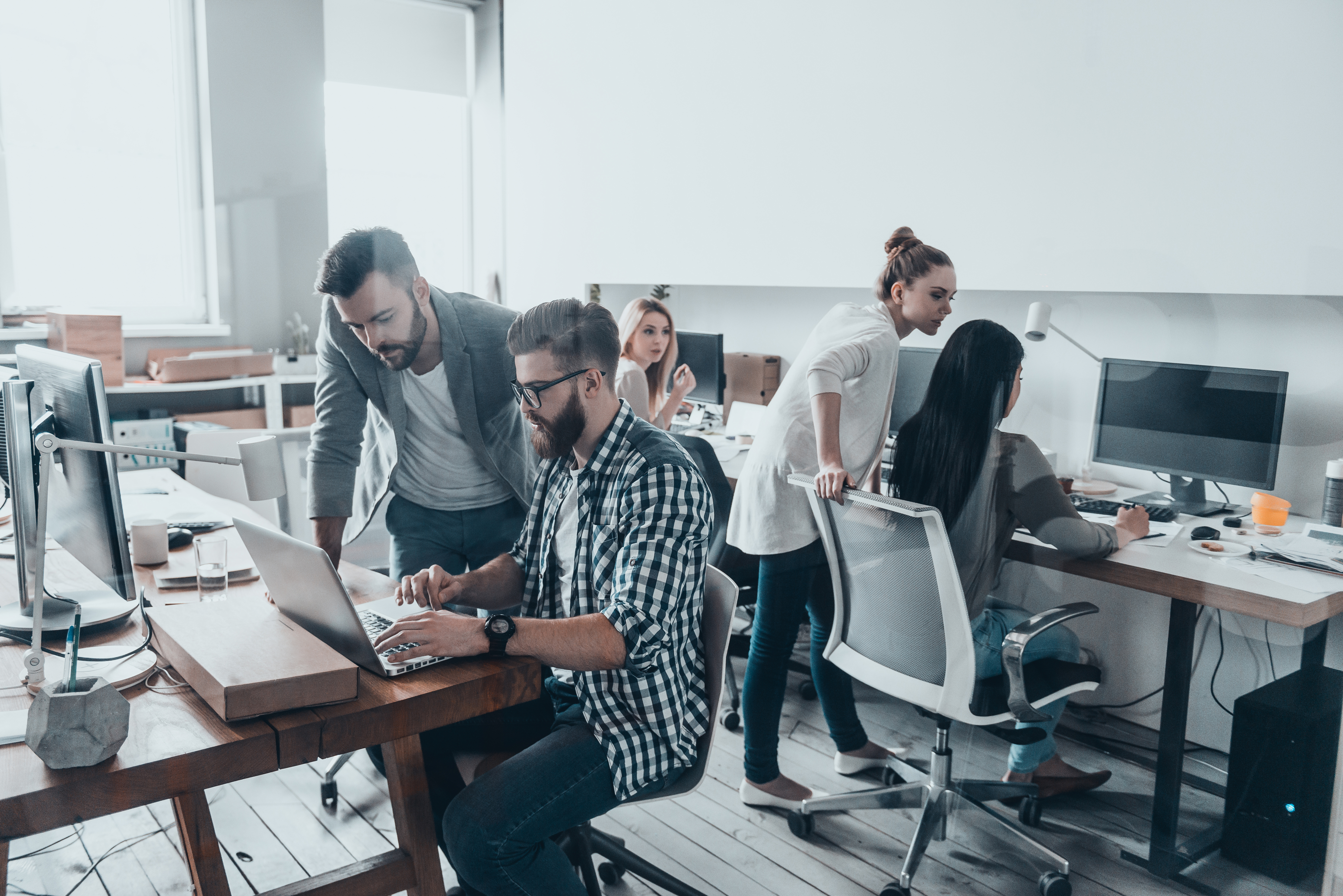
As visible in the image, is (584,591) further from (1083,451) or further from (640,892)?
(1083,451)

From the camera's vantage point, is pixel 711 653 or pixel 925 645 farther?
pixel 925 645

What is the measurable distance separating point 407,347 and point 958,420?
1.14 m

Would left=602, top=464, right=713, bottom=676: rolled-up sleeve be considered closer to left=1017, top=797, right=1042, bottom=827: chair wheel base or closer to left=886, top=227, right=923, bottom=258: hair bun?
left=886, top=227, right=923, bottom=258: hair bun

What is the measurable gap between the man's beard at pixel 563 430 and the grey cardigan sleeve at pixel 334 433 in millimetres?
732

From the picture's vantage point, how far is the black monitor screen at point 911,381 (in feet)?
6.19

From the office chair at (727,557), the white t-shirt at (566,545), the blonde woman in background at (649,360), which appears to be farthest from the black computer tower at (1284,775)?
the blonde woman in background at (649,360)

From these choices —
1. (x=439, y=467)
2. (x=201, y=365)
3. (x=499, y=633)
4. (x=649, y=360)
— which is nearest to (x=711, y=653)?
(x=499, y=633)

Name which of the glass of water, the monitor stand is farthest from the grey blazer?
the monitor stand

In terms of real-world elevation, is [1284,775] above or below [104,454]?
below

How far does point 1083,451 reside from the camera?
1803 millimetres

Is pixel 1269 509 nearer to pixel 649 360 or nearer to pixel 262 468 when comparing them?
pixel 262 468

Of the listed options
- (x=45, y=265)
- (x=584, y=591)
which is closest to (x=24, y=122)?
(x=45, y=265)

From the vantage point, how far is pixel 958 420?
1.85 m

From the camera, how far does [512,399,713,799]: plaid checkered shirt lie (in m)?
1.32
